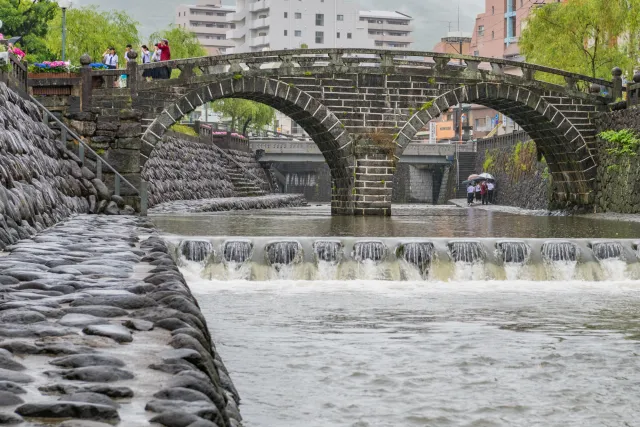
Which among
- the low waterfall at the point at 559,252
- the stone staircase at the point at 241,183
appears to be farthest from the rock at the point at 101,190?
the stone staircase at the point at 241,183

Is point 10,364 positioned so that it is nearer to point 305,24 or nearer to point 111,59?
point 111,59

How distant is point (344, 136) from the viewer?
28344 millimetres

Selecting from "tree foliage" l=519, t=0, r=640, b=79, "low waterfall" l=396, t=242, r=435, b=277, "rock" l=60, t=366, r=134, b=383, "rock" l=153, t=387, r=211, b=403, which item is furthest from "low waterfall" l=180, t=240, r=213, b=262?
"tree foliage" l=519, t=0, r=640, b=79

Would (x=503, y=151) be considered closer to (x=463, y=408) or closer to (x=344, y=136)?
(x=344, y=136)

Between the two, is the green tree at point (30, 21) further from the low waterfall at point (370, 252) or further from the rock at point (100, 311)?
the rock at point (100, 311)

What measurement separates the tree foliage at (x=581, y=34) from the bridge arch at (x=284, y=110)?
9.30m

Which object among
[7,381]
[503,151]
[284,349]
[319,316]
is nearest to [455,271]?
[319,316]

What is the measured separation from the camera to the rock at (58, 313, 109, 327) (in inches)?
212

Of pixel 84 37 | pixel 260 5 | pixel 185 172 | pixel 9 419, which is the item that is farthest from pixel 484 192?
pixel 260 5

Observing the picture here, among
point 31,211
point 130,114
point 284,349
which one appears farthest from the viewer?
point 130,114

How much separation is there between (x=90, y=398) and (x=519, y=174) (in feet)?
131

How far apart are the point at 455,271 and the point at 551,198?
65.2 feet

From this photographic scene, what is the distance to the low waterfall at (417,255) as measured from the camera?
14.1 meters

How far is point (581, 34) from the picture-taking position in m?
33.9
